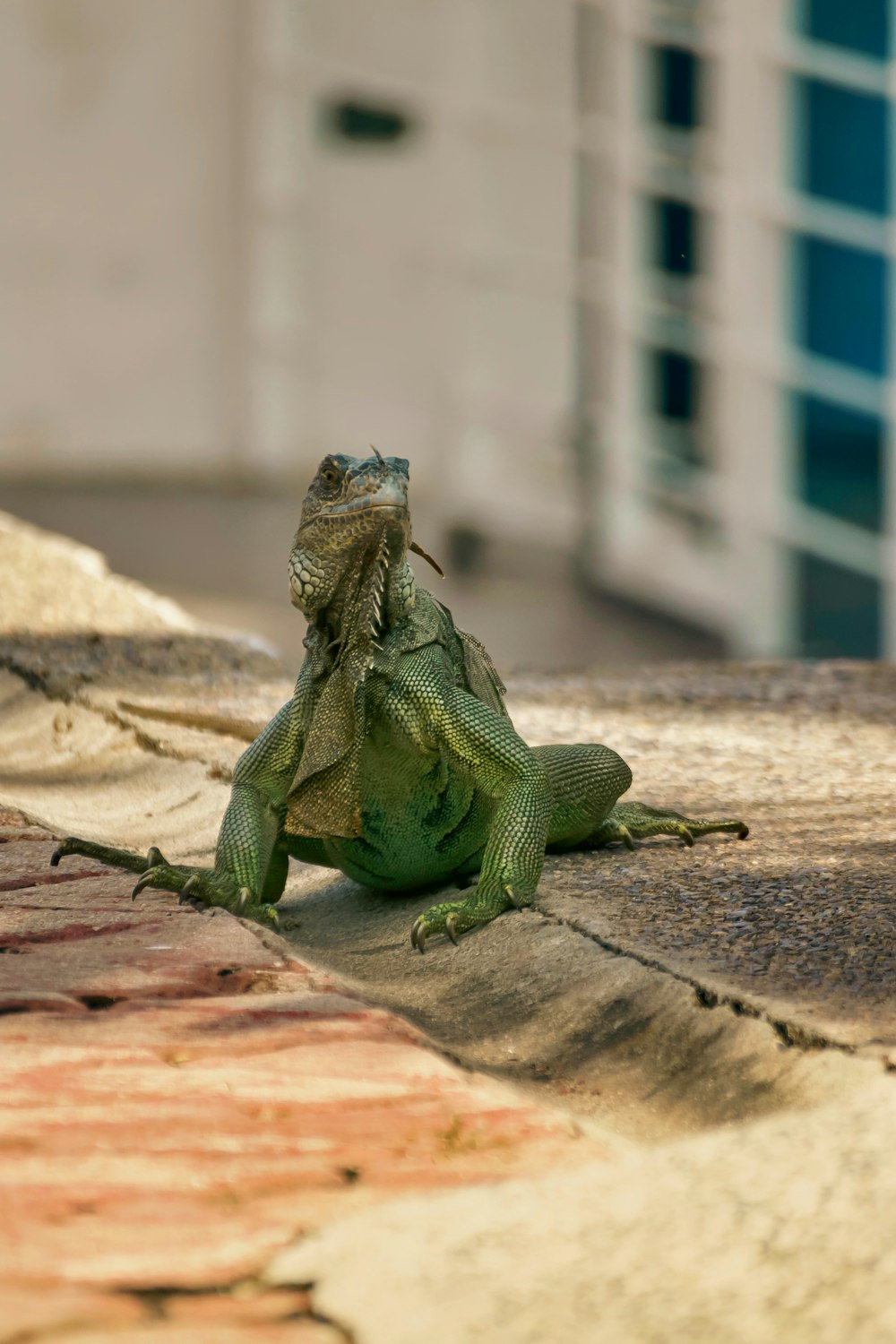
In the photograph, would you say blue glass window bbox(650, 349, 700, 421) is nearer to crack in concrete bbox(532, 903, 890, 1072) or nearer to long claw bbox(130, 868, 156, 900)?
long claw bbox(130, 868, 156, 900)

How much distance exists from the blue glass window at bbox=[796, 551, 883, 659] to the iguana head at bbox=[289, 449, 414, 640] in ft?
19.5

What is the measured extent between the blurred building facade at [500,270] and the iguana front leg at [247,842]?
530cm

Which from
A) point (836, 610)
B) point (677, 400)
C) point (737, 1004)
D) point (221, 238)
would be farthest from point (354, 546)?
point (221, 238)

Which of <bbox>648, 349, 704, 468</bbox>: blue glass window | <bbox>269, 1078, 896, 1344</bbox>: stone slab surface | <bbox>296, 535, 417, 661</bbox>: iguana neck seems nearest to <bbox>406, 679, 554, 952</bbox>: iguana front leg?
<bbox>296, 535, 417, 661</bbox>: iguana neck

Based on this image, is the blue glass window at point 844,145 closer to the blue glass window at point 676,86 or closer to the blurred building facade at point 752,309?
the blurred building facade at point 752,309

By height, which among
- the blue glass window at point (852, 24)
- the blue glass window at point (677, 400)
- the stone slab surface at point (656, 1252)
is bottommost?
the stone slab surface at point (656, 1252)

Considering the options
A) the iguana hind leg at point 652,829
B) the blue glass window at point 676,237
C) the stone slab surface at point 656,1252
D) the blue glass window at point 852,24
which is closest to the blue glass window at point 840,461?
the blue glass window at point 676,237

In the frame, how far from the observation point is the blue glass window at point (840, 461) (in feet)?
29.3

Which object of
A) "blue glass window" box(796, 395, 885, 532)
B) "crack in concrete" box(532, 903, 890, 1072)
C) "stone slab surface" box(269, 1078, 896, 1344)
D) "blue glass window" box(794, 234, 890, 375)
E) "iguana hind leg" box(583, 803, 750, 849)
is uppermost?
"blue glass window" box(794, 234, 890, 375)

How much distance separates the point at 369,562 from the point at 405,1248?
1.65 metres

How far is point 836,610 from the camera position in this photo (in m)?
9.34

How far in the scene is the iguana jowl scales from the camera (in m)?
3.47

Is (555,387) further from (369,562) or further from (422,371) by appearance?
(369,562)

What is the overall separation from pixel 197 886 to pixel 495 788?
23.9 inches
